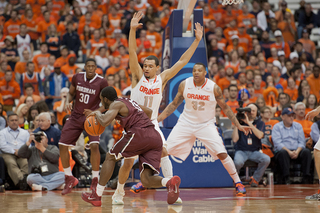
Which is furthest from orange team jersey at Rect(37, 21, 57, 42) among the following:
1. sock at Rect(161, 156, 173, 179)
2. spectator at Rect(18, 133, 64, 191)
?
sock at Rect(161, 156, 173, 179)

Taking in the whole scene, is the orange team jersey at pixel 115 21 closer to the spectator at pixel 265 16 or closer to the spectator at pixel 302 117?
the spectator at pixel 265 16

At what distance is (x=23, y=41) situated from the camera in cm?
1570

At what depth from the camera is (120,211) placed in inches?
221

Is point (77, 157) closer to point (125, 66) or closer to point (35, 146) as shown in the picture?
point (35, 146)

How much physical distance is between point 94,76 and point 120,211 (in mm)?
2996

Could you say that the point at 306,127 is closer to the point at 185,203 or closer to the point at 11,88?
the point at 185,203

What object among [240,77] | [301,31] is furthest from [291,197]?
[301,31]

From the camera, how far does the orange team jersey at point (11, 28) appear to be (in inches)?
651

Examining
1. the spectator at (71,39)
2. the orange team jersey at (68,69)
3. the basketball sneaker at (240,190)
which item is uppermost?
the spectator at (71,39)

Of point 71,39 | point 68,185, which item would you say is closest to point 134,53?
point 68,185

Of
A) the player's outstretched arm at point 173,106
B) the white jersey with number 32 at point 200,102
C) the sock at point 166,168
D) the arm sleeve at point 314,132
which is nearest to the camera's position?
the sock at point 166,168

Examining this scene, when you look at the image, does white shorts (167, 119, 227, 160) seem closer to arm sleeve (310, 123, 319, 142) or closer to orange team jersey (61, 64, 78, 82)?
arm sleeve (310, 123, 319, 142)

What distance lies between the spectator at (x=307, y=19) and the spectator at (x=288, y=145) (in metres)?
9.18

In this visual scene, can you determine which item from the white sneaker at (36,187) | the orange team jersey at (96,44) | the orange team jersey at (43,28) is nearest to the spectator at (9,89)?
the orange team jersey at (96,44)
